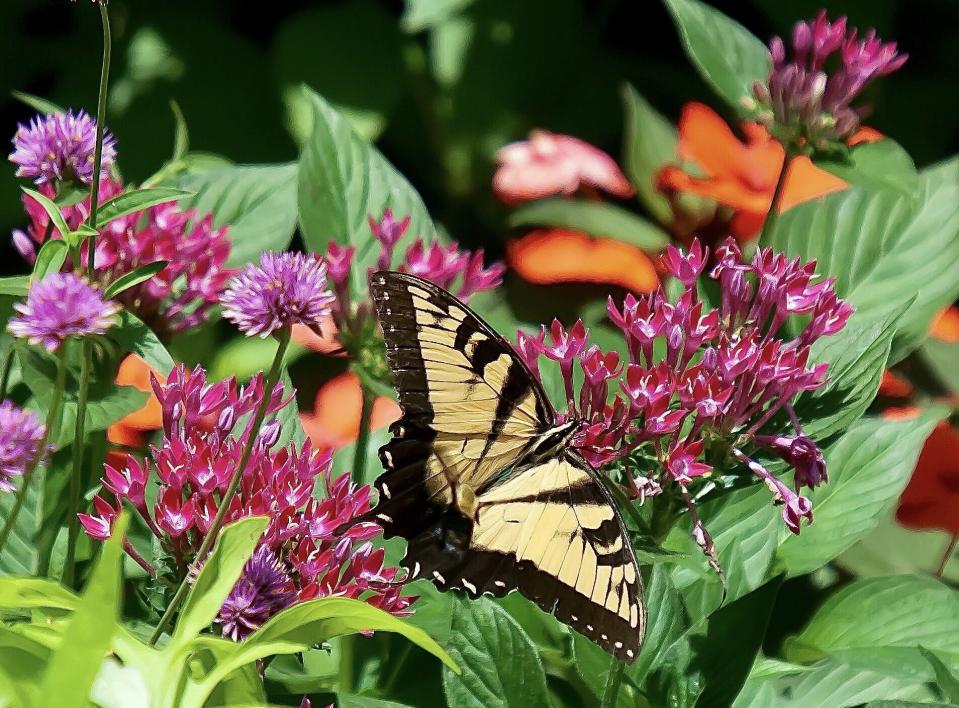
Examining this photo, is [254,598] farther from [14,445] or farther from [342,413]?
[342,413]

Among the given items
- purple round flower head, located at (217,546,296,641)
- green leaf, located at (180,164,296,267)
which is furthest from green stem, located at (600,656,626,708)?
green leaf, located at (180,164,296,267)

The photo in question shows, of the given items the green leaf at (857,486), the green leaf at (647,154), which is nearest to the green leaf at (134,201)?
the green leaf at (857,486)

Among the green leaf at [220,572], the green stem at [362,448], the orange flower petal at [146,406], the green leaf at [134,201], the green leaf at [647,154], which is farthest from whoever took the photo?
the green leaf at [647,154]

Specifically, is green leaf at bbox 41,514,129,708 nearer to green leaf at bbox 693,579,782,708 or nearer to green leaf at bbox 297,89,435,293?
green leaf at bbox 693,579,782,708

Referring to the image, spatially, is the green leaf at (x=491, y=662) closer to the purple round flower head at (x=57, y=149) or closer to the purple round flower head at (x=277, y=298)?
the purple round flower head at (x=277, y=298)

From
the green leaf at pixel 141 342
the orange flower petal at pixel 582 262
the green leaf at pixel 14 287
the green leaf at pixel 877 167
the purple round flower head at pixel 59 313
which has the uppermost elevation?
the green leaf at pixel 877 167

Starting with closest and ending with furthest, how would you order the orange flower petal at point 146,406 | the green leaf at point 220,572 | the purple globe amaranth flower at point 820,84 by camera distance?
the green leaf at point 220,572
the purple globe amaranth flower at point 820,84
the orange flower petal at point 146,406
